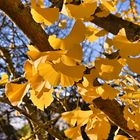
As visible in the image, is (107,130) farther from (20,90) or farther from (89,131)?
(20,90)

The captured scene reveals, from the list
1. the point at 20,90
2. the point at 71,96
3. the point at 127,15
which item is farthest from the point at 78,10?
the point at 71,96

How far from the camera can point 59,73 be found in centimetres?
47

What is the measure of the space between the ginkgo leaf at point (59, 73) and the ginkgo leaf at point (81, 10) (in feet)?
0.22

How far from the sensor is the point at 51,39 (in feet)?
1.52

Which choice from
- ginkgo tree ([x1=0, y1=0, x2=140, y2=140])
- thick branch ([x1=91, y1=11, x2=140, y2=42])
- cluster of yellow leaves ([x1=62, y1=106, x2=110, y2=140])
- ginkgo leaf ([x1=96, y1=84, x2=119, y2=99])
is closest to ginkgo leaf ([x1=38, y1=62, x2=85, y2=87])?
ginkgo tree ([x1=0, y1=0, x2=140, y2=140])

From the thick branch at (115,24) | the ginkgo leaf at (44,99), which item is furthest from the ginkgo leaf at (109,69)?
the thick branch at (115,24)

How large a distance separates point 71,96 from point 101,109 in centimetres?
282

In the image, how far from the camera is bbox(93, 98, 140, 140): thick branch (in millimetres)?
756

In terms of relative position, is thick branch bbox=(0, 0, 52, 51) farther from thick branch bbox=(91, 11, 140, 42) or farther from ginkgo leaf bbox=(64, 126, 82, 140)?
thick branch bbox=(91, 11, 140, 42)

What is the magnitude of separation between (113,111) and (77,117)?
129 millimetres

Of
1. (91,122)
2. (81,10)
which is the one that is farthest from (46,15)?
(91,122)

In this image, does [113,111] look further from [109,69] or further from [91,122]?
[109,69]

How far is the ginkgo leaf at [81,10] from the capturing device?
0.47 meters

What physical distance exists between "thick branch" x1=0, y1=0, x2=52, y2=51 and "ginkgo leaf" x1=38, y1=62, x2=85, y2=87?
0.70ft
